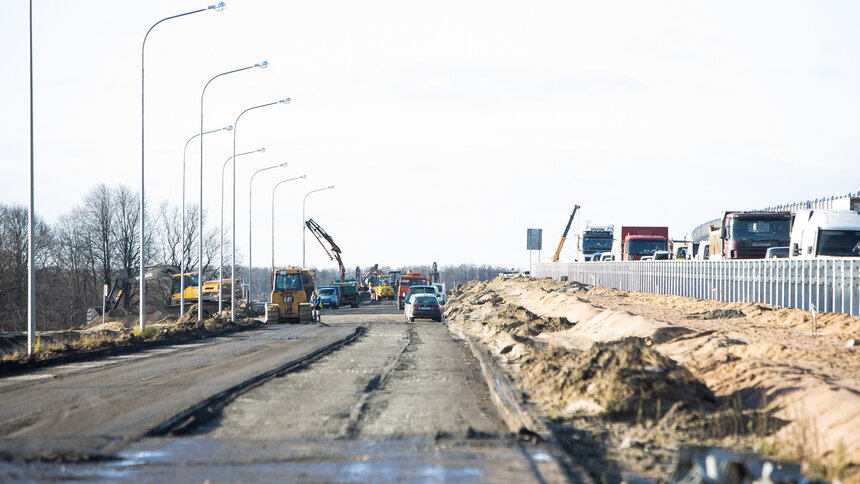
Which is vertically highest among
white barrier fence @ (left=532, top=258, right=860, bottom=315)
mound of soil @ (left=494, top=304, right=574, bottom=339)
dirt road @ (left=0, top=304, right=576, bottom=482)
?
white barrier fence @ (left=532, top=258, right=860, bottom=315)

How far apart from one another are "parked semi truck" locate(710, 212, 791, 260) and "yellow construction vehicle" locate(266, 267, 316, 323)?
23337 millimetres

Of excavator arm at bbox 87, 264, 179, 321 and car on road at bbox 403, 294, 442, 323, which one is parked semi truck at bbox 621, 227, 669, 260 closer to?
car on road at bbox 403, 294, 442, 323

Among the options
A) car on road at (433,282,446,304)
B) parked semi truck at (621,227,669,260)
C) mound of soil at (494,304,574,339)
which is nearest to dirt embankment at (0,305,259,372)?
mound of soil at (494,304,574,339)

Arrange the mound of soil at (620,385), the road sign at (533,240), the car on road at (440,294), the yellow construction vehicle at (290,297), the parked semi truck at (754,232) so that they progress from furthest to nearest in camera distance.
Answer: the road sign at (533,240)
the car on road at (440,294)
the yellow construction vehicle at (290,297)
the parked semi truck at (754,232)
the mound of soil at (620,385)

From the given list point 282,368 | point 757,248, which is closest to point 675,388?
point 282,368

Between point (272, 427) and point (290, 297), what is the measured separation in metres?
37.2

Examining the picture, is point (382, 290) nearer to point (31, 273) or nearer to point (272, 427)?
point (31, 273)

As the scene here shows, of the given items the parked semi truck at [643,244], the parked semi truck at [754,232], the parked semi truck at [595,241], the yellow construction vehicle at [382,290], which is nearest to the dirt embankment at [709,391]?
the parked semi truck at [754,232]

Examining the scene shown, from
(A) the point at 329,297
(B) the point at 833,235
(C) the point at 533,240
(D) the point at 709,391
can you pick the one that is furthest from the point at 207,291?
(C) the point at 533,240

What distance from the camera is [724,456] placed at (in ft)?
22.8

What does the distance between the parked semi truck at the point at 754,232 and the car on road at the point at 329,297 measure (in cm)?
4361

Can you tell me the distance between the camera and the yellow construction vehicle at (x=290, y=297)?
47688 mm

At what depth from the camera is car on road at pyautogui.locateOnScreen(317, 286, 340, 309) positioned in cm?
7400

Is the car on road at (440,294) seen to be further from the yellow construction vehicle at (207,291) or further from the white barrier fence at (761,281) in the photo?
the yellow construction vehicle at (207,291)
